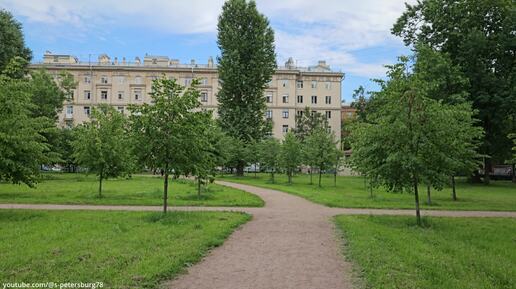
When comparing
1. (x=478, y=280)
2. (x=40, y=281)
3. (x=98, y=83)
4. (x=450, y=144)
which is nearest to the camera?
(x=40, y=281)

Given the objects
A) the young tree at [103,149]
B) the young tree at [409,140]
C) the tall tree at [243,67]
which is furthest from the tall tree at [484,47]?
the young tree at [103,149]

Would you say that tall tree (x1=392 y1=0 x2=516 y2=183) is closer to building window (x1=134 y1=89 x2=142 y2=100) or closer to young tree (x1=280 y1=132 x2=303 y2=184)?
young tree (x1=280 y1=132 x2=303 y2=184)

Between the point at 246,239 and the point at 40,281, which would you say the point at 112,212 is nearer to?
the point at 246,239

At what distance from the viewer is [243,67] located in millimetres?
52062

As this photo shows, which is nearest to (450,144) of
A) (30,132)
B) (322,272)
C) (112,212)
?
(322,272)

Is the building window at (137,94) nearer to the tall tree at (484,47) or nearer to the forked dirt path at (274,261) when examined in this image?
the tall tree at (484,47)

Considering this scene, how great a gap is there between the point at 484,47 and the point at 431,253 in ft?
112

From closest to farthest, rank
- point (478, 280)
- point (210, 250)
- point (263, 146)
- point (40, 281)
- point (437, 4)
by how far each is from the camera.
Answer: point (40, 281) < point (478, 280) < point (210, 250) < point (437, 4) < point (263, 146)

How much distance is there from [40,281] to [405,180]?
11.0 meters

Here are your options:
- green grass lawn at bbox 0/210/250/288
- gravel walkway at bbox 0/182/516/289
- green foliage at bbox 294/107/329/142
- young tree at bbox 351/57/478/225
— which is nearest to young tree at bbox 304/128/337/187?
gravel walkway at bbox 0/182/516/289

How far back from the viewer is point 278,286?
6871mm

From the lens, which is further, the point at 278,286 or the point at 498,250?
the point at 498,250

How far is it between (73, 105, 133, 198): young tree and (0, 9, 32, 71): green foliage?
64.8 feet

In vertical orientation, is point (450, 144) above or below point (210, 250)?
above
